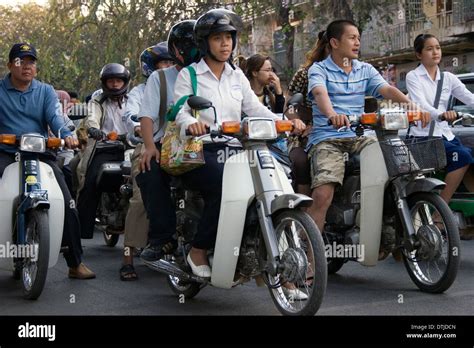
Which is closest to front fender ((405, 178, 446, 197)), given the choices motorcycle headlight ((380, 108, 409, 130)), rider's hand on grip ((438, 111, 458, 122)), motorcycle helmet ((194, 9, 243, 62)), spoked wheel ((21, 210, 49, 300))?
motorcycle headlight ((380, 108, 409, 130))

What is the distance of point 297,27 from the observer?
70.6ft

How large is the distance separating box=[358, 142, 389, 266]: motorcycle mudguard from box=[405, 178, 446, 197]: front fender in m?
0.17

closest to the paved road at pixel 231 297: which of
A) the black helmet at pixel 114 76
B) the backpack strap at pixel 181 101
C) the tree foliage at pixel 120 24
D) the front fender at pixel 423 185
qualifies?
the front fender at pixel 423 185

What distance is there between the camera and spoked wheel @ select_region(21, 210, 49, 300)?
618 centimetres

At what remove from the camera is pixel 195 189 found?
5812mm

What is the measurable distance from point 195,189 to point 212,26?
105 centimetres

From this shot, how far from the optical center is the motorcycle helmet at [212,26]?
569 cm

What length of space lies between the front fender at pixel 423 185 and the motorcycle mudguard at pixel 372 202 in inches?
6.6

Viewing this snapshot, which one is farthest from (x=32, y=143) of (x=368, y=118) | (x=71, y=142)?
(x=368, y=118)

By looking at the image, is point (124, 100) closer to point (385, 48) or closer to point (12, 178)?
point (12, 178)

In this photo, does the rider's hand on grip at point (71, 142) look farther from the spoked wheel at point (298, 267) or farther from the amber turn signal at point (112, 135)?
the spoked wheel at point (298, 267)

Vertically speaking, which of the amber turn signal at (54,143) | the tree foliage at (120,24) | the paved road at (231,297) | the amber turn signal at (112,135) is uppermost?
the tree foliage at (120,24)
